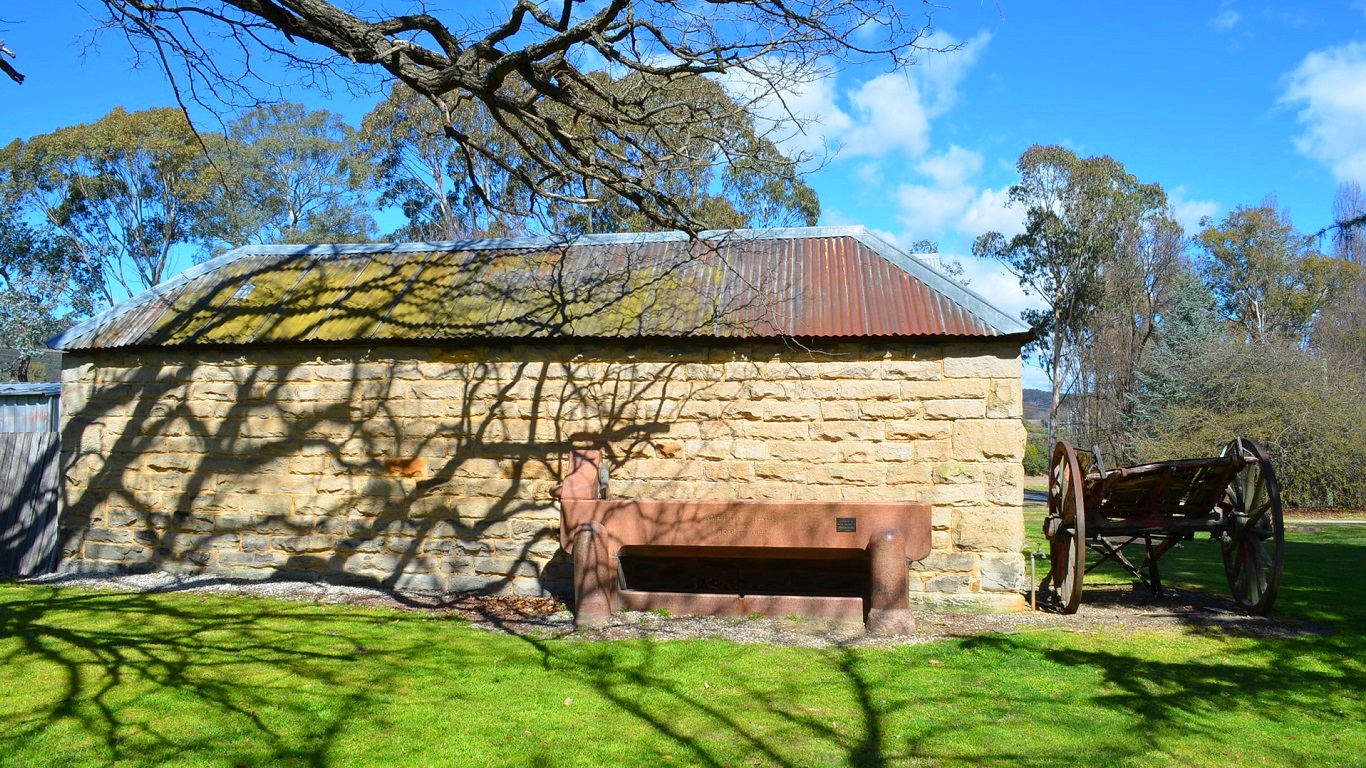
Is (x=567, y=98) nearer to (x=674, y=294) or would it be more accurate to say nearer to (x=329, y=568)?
(x=674, y=294)

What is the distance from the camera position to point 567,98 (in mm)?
6879

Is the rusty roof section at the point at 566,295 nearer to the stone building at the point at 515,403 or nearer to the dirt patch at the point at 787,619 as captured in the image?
the stone building at the point at 515,403

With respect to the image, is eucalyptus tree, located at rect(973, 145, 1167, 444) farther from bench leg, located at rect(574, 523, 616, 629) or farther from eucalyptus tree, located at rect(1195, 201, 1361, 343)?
bench leg, located at rect(574, 523, 616, 629)

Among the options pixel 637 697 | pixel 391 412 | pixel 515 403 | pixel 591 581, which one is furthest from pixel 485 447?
pixel 637 697

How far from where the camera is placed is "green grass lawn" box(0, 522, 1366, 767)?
16.0 feet

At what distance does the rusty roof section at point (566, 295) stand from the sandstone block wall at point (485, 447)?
23 cm

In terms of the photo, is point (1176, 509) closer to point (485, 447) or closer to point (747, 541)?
point (747, 541)

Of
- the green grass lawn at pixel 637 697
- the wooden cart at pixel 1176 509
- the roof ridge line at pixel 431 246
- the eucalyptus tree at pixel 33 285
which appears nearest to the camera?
the green grass lawn at pixel 637 697

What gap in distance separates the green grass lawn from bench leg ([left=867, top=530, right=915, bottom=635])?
0.44m

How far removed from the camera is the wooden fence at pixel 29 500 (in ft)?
34.5

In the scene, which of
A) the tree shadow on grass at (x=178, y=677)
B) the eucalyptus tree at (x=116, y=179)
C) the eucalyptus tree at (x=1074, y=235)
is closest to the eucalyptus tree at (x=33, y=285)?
the eucalyptus tree at (x=116, y=179)

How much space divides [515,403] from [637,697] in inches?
167

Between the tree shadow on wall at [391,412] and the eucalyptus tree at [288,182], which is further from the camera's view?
the eucalyptus tree at [288,182]

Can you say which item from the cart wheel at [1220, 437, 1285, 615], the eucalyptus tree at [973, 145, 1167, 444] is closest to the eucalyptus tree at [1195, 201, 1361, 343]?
the eucalyptus tree at [973, 145, 1167, 444]
